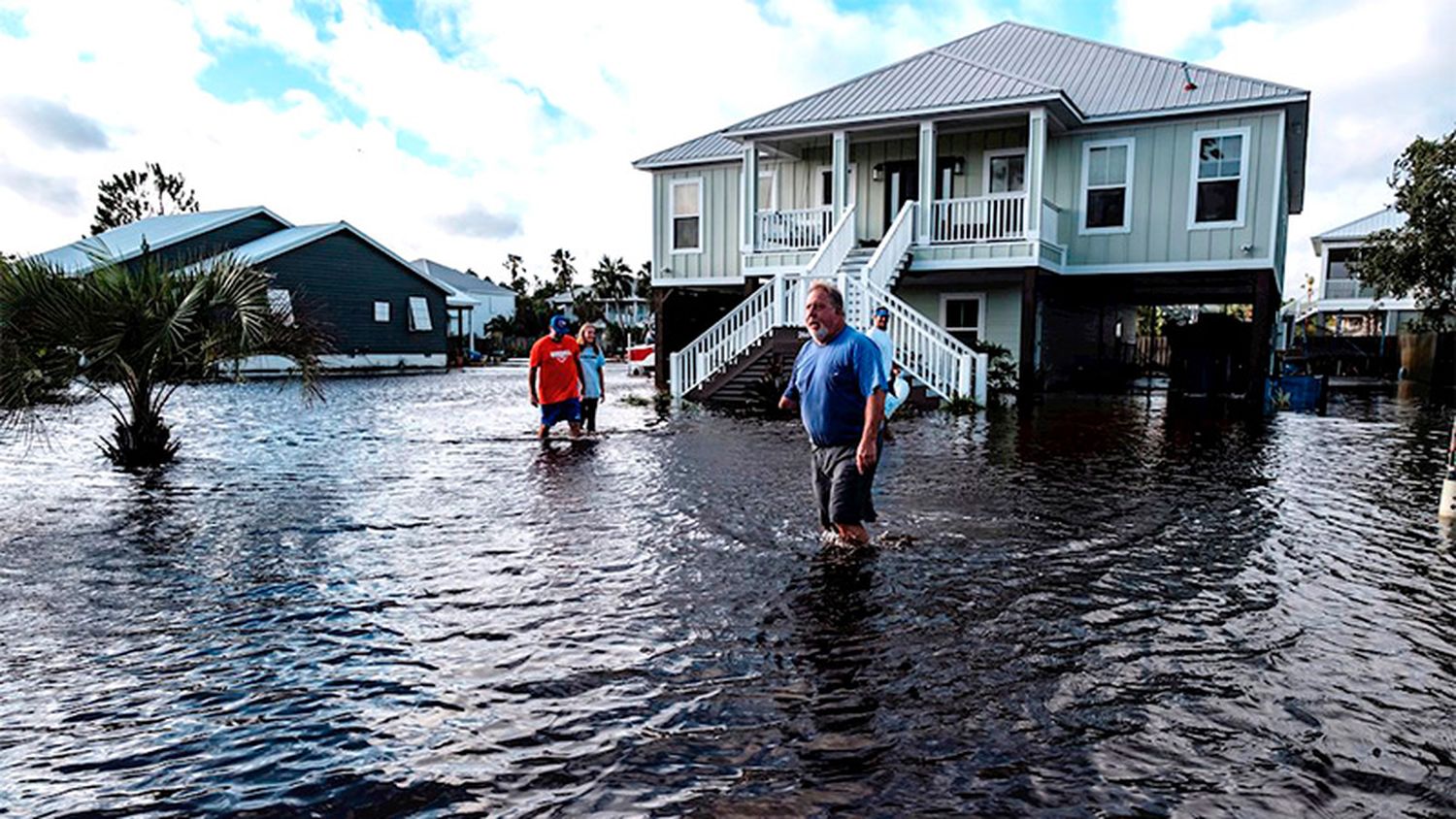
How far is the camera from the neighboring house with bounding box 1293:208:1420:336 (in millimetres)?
43438

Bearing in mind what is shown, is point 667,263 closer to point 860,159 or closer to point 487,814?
point 860,159

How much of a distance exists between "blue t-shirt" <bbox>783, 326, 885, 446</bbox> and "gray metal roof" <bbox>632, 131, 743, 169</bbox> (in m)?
17.2

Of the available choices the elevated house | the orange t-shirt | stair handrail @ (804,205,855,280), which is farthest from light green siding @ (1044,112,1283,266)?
the orange t-shirt

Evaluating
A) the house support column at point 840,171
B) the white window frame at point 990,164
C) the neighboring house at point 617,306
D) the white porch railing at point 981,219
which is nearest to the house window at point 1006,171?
the white window frame at point 990,164

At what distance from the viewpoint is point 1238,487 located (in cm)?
864

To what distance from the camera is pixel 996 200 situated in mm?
18234

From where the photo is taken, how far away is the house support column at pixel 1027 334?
695 inches

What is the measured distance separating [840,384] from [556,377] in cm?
670

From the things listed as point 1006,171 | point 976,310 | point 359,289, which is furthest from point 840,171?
point 359,289

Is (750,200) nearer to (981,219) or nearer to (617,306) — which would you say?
(981,219)

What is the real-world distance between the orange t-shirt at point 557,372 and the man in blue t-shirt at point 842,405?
6.14 meters

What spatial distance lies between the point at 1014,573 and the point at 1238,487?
13.9 ft

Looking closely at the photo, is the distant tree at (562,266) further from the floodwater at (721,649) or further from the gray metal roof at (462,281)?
the floodwater at (721,649)

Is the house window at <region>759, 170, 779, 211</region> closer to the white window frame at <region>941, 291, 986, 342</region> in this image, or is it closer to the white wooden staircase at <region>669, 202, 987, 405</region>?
the white wooden staircase at <region>669, 202, 987, 405</region>
